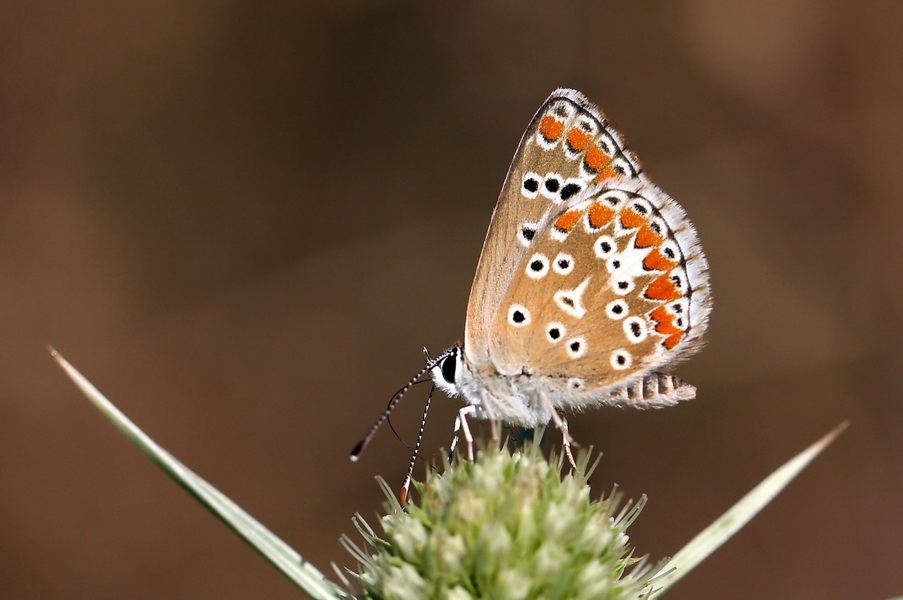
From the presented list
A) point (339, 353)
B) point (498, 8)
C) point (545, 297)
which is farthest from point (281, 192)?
point (545, 297)

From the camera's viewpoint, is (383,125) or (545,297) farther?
(383,125)

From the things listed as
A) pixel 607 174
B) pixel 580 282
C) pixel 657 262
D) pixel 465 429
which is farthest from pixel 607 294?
pixel 465 429

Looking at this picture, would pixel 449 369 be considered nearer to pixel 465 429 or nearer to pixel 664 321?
pixel 465 429

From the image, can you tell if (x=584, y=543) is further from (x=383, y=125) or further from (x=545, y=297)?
(x=383, y=125)

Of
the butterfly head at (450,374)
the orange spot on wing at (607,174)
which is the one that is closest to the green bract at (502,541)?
the butterfly head at (450,374)

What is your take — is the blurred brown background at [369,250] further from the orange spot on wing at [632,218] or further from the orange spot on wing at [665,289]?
the orange spot on wing at [632,218]

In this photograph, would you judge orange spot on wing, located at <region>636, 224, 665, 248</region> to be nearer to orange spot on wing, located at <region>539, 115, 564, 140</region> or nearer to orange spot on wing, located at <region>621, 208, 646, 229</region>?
orange spot on wing, located at <region>621, 208, 646, 229</region>
